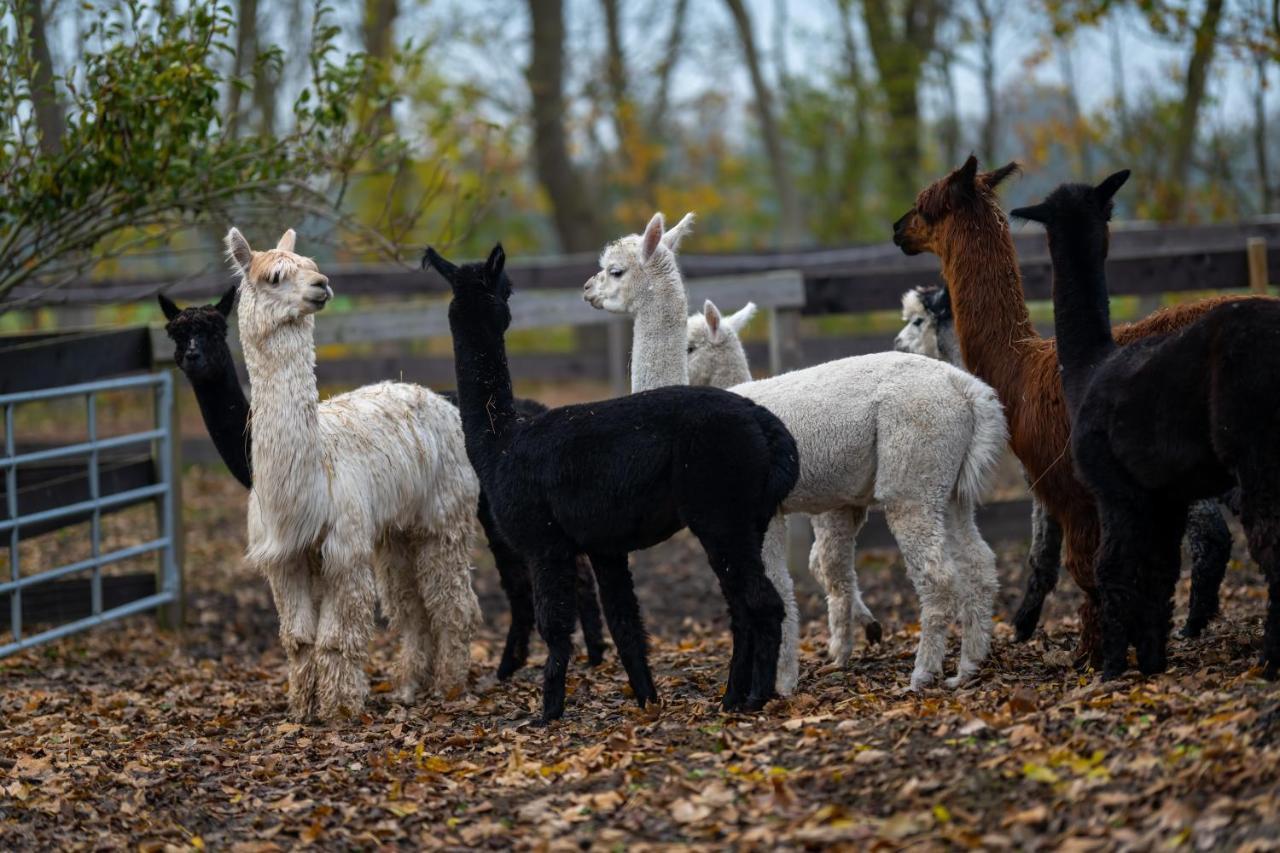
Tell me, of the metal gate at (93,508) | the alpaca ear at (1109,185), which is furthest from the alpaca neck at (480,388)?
the metal gate at (93,508)

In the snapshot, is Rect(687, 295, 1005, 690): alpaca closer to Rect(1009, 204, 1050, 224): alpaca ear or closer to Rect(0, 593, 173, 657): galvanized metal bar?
Rect(1009, 204, 1050, 224): alpaca ear

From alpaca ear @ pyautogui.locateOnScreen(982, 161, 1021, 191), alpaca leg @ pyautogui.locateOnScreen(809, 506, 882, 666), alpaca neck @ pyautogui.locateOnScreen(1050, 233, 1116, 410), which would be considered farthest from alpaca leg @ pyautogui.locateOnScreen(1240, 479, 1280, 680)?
alpaca ear @ pyautogui.locateOnScreen(982, 161, 1021, 191)

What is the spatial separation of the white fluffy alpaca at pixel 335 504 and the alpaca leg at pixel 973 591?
2513mm

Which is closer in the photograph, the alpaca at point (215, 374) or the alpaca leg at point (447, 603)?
the alpaca at point (215, 374)

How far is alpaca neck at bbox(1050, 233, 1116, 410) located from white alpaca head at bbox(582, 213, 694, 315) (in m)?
1.83

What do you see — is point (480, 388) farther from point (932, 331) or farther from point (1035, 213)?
point (932, 331)

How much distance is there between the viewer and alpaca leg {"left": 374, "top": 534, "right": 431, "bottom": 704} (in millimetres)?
7020

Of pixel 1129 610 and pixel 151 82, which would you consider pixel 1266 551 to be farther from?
pixel 151 82

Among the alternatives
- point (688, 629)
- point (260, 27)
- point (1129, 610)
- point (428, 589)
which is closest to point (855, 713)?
point (1129, 610)

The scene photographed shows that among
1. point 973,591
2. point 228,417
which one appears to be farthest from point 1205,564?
point 228,417

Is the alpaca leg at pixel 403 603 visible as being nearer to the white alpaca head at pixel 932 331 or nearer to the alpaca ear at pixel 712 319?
the alpaca ear at pixel 712 319

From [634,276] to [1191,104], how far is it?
36.9ft

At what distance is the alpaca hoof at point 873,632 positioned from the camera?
727 centimetres

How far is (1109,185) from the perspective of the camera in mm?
5781
